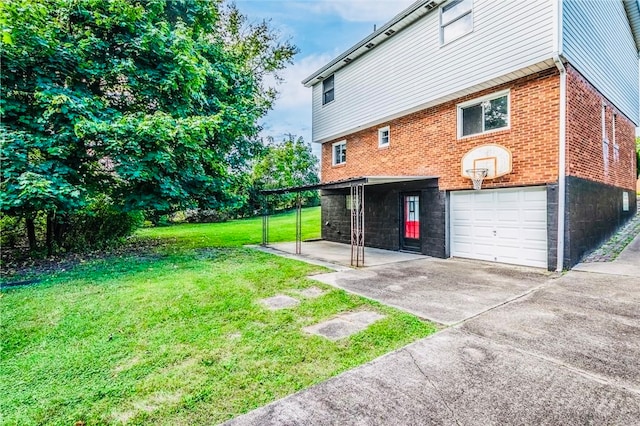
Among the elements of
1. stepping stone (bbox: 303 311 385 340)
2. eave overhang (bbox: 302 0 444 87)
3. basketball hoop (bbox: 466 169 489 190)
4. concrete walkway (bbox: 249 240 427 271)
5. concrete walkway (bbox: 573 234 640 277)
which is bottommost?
concrete walkway (bbox: 249 240 427 271)

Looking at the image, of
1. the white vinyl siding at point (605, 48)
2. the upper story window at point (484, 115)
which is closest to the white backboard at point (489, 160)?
the upper story window at point (484, 115)

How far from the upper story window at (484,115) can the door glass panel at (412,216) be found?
254cm

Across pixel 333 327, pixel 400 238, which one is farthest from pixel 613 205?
pixel 333 327

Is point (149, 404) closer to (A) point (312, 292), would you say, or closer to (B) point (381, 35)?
(A) point (312, 292)

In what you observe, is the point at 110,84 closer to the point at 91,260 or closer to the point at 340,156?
the point at 91,260

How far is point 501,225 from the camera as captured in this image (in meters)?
7.86

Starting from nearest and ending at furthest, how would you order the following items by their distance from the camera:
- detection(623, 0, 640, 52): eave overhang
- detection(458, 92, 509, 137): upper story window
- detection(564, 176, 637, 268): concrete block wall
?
detection(564, 176, 637, 268): concrete block wall → detection(458, 92, 509, 137): upper story window → detection(623, 0, 640, 52): eave overhang

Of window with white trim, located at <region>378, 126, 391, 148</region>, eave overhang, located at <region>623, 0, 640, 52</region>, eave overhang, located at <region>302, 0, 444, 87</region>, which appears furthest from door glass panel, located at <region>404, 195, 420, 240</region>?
eave overhang, located at <region>623, 0, 640, 52</region>

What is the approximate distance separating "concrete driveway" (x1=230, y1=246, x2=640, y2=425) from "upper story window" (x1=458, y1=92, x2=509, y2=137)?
529cm

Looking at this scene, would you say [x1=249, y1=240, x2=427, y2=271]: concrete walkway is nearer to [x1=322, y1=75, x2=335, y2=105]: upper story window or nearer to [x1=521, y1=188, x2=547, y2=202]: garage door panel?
[x1=521, y1=188, x2=547, y2=202]: garage door panel

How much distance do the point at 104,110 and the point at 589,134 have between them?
40.4 ft

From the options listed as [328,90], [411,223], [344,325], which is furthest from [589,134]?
[328,90]

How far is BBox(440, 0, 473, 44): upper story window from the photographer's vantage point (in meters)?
8.10

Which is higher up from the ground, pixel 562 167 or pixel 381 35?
pixel 381 35
